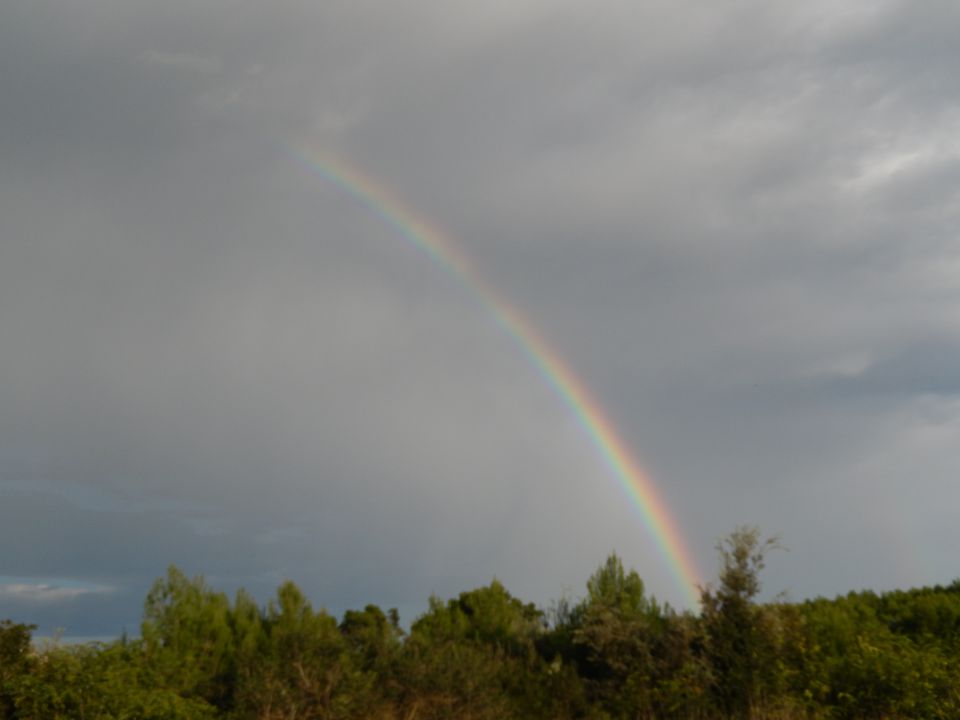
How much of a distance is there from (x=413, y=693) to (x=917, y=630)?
663 inches

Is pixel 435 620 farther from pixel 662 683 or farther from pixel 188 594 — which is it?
pixel 662 683

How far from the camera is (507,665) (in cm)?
2331

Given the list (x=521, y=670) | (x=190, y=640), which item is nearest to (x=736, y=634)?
(x=521, y=670)

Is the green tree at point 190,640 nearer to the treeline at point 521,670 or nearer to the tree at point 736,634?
the treeline at point 521,670

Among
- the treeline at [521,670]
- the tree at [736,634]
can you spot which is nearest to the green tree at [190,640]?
the treeline at [521,670]

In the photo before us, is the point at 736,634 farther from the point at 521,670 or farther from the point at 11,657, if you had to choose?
the point at 11,657

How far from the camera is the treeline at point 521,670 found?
56.3 ft

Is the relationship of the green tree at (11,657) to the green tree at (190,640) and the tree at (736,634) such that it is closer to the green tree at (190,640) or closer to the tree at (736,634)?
the green tree at (190,640)

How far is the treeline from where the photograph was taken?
1716 centimetres

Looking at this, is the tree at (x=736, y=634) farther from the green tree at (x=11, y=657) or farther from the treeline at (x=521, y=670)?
the green tree at (x=11, y=657)

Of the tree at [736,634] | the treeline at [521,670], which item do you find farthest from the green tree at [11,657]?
the tree at [736,634]

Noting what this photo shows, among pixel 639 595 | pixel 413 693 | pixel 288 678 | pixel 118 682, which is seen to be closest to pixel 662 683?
pixel 413 693

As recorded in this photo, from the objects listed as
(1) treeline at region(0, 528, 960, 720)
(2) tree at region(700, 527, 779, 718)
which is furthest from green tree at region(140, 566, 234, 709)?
(2) tree at region(700, 527, 779, 718)

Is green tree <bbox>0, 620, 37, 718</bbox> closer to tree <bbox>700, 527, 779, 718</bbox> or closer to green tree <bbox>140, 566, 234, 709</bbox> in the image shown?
green tree <bbox>140, 566, 234, 709</bbox>
